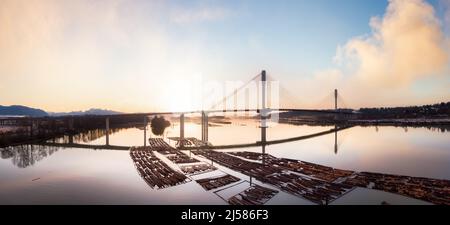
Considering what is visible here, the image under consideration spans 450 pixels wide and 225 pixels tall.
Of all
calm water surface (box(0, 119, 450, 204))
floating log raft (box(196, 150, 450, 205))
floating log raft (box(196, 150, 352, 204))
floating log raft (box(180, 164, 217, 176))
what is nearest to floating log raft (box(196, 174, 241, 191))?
calm water surface (box(0, 119, 450, 204))

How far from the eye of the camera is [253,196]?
1878 centimetres

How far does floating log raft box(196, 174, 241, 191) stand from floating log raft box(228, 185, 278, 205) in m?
2.94

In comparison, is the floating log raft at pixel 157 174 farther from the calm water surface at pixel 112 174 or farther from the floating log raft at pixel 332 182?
the floating log raft at pixel 332 182

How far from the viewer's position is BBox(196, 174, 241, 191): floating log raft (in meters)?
21.8

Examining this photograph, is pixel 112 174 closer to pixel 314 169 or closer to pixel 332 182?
pixel 314 169

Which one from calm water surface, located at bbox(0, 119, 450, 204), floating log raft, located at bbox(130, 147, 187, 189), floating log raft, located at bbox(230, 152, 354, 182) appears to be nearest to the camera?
calm water surface, located at bbox(0, 119, 450, 204)

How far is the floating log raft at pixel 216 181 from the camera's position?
21.8 metres

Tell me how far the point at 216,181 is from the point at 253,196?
5.47 metres

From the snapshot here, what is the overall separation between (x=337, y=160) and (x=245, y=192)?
21416 millimetres

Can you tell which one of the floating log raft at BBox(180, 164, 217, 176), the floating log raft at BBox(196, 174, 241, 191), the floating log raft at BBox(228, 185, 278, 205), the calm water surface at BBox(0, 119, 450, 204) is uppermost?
the floating log raft at BBox(228, 185, 278, 205)

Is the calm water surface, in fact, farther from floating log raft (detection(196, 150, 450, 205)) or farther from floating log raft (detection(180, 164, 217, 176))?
floating log raft (detection(196, 150, 450, 205))

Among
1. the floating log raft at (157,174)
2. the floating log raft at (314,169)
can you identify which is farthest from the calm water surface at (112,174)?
the floating log raft at (314,169)

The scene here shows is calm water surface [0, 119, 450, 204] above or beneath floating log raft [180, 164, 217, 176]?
beneath
